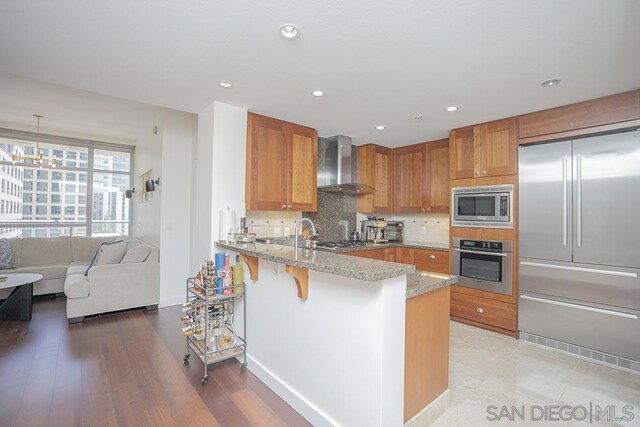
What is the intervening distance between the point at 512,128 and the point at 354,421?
3.11 m

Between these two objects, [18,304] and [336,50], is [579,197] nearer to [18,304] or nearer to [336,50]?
[336,50]

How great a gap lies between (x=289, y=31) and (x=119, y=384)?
8.89 ft

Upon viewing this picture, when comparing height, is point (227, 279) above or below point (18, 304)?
above

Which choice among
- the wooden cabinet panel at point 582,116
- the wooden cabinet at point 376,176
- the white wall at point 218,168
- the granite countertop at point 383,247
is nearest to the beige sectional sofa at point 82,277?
the white wall at point 218,168

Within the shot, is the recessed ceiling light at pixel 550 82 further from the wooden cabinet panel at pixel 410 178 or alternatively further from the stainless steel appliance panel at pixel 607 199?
the wooden cabinet panel at pixel 410 178

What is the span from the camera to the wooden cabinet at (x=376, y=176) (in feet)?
14.3

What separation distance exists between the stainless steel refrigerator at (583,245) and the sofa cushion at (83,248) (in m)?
6.41

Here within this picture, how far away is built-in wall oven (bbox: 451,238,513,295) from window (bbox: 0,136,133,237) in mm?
6467

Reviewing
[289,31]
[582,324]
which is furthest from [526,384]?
[289,31]

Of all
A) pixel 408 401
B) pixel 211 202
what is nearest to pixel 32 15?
pixel 211 202

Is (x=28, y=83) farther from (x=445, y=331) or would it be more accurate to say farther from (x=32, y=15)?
(x=445, y=331)

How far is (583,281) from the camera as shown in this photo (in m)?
2.64

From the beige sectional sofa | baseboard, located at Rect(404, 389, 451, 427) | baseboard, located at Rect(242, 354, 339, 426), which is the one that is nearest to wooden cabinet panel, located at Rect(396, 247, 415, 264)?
baseboard, located at Rect(404, 389, 451, 427)

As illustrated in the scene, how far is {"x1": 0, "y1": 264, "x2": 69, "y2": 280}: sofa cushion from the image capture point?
4.22 metres
